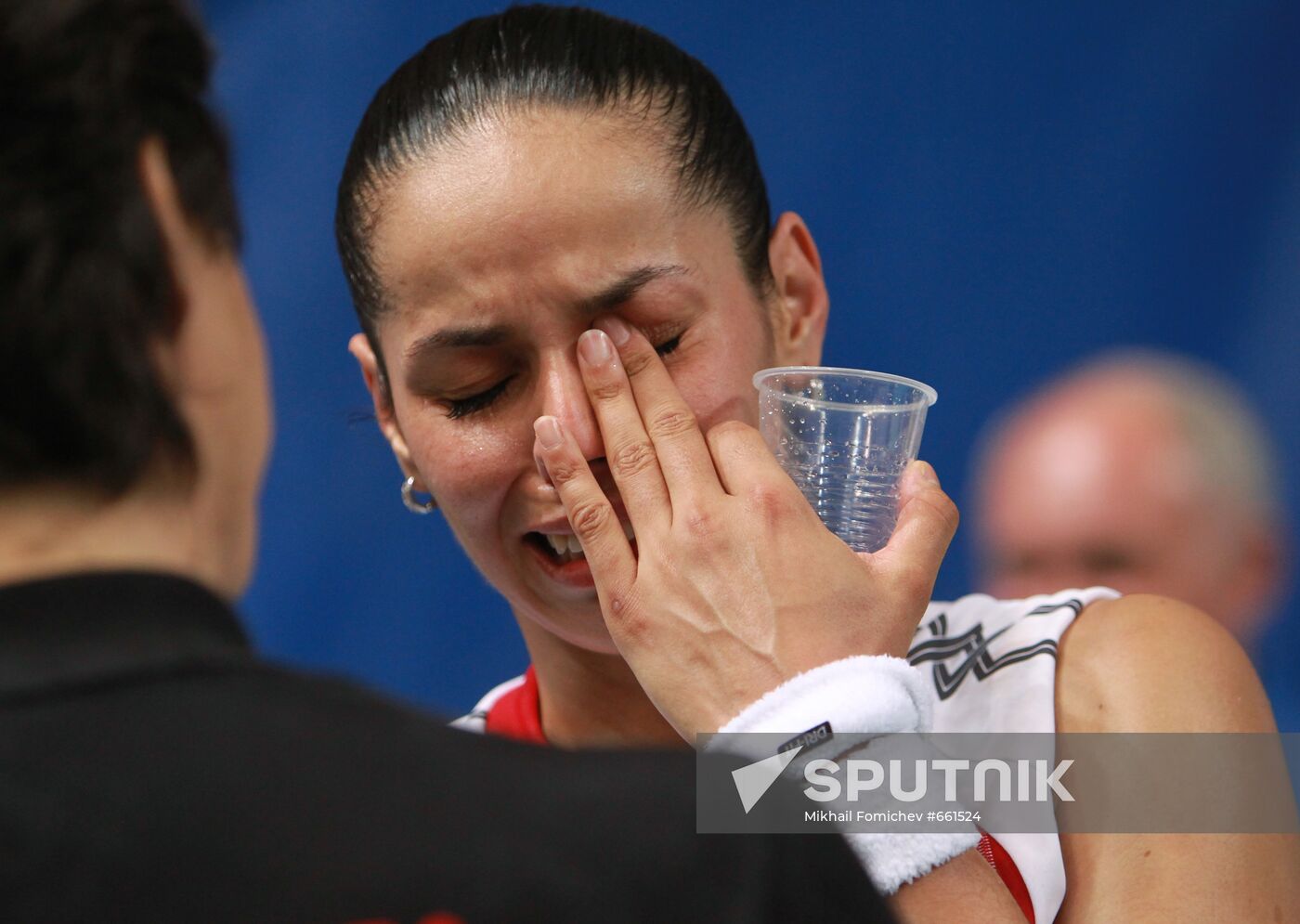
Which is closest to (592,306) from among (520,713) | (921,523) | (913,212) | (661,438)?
(661,438)

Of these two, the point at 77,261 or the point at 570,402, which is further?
the point at 570,402

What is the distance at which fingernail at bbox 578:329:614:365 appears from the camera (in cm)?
131

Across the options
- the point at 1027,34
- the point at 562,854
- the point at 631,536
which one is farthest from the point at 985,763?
the point at 1027,34

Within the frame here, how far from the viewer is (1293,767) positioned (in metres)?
2.30

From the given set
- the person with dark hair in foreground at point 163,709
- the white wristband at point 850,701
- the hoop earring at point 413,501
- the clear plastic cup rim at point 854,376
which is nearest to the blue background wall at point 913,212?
the hoop earring at point 413,501

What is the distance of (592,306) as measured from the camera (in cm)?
132

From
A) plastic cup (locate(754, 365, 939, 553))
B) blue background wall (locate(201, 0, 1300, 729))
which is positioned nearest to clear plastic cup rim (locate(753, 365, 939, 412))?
plastic cup (locate(754, 365, 939, 553))

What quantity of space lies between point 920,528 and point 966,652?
0.26 meters

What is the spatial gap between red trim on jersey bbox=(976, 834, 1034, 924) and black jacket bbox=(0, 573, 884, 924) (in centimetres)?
66

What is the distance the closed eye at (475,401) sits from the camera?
138cm

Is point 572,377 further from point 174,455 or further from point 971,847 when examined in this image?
point 174,455

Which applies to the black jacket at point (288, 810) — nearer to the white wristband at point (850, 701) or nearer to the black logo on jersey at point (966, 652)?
the white wristband at point (850, 701)

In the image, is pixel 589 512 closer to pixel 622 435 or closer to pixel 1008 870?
pixel 622 435

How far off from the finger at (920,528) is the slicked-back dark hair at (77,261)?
693 mm
